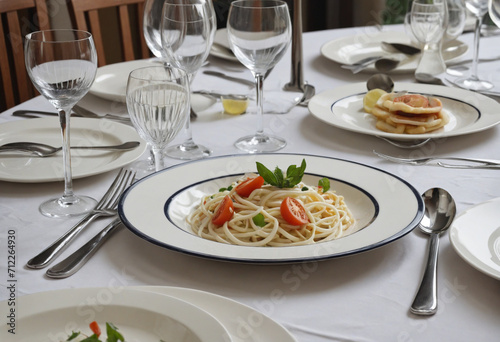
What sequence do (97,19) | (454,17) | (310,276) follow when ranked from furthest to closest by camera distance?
(97,19)
(454,17)
(310,276)

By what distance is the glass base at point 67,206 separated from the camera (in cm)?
106

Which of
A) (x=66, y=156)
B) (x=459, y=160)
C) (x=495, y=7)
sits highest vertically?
(x=495, y=7)

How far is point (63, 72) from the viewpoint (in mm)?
1009

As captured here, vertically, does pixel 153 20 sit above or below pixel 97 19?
above

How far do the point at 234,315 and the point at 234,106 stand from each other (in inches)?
35.3

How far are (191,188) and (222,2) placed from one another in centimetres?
323

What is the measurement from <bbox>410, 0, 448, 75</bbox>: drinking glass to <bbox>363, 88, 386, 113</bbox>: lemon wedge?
31cm

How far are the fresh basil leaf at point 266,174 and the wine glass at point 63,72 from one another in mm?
305

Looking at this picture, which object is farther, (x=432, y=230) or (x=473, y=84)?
(x=473, y=84)

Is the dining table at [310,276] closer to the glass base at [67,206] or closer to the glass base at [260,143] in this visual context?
the glass base at [67,206]

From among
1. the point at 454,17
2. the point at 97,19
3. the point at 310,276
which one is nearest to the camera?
the point at 310,276

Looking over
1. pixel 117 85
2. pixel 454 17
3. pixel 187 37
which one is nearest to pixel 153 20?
pixel 187 37

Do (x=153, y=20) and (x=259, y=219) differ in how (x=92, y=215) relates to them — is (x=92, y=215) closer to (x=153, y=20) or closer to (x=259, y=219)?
(x=259, y=219)

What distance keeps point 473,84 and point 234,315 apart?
4.22 feet
